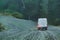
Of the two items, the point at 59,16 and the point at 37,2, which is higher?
the point at 37,2

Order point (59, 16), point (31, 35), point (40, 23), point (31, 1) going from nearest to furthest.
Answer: point (31, 35)
point (40, 23)
point (59, 16)
point (31, 1)

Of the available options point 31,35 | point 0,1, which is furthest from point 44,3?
point 31,35

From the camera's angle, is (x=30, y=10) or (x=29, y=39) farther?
(x=30, y=10)

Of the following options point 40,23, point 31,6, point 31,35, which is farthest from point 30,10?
point 31,35

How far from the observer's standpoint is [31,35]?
9.42 metres

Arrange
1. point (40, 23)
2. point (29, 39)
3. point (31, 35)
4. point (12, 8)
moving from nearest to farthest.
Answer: point (29, 39), point (31, 35), point (40, 23), point (12, 8)

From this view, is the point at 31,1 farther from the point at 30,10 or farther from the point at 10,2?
the point at 10,2

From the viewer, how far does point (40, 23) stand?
458 inches

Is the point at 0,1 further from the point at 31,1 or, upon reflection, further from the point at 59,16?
the point at 59,16

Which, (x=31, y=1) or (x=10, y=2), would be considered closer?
(x=31, y=1)

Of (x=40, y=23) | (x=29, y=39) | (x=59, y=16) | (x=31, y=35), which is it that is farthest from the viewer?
(x=59, y=16)

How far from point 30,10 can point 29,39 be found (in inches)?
296

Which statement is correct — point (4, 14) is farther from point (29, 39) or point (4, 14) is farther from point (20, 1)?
point (29, 39)

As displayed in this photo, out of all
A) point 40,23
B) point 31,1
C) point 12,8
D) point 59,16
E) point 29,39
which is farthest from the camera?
point 12,8
